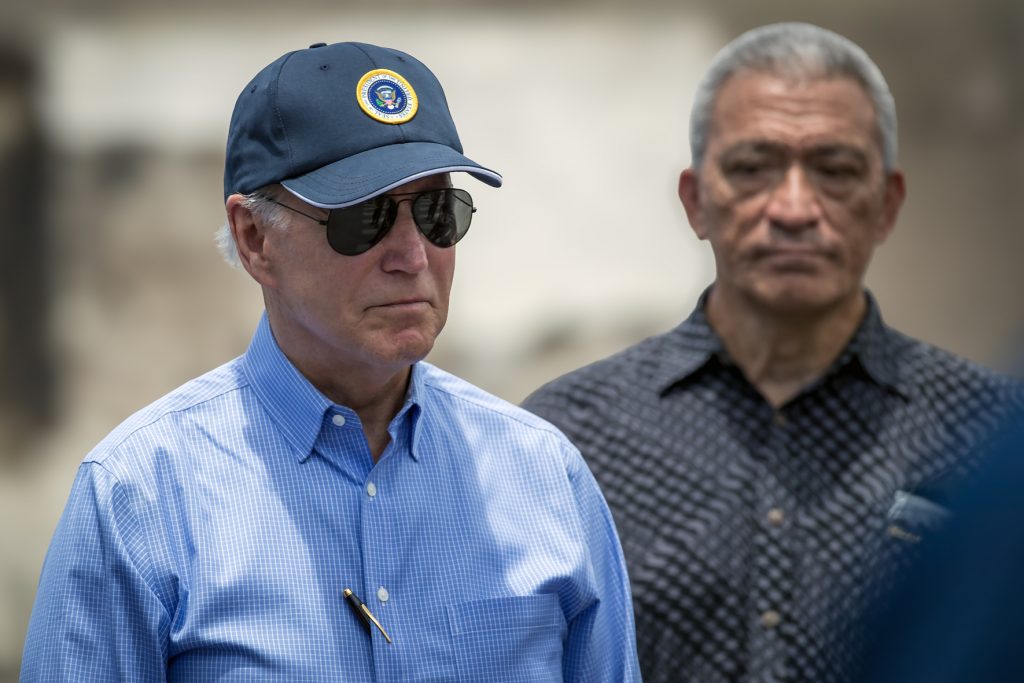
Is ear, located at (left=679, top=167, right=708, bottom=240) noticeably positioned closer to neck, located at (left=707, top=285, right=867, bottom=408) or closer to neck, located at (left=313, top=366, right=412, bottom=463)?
neck, located at (left=707, top=285, right=867, bottom=408)

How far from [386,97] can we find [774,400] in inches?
46.7

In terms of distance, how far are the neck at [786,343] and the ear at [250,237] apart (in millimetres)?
1169

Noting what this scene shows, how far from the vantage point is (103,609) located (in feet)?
7.07

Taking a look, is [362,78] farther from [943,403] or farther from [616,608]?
[943,403]

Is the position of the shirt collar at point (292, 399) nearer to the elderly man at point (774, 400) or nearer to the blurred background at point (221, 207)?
the elderly man at point (774, 400)

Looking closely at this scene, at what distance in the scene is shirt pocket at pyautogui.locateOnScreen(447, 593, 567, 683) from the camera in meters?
2.28

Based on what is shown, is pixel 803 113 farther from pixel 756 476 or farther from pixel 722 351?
pixel 756 476

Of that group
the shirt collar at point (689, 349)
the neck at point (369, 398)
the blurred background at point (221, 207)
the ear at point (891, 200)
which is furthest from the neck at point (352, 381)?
the blurred background at point (221, 207)

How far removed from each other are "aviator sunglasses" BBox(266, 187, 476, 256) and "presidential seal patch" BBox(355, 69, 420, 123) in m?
0.14

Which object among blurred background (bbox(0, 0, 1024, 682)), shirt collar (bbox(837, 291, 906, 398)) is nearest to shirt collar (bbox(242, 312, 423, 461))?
shirt collar (bbox(837, 291, 906, 398))

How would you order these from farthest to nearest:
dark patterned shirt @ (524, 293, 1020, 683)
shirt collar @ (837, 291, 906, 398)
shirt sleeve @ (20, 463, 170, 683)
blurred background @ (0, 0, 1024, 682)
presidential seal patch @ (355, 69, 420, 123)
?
blurred background @ (0, 0, 1024, 682) < shirt collar @ (837, 291, 906, 398) < dark patterned shirt @ (524, 293, 1020, 683) < presidential seal patch @ (355, 69, 420, 123) < shirt sleeve @ (20, 463, 170, 683)

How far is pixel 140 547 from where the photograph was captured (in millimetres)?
2172

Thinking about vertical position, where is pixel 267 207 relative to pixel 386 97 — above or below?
below

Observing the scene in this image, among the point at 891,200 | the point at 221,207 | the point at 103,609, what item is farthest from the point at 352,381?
the point at 221,207
